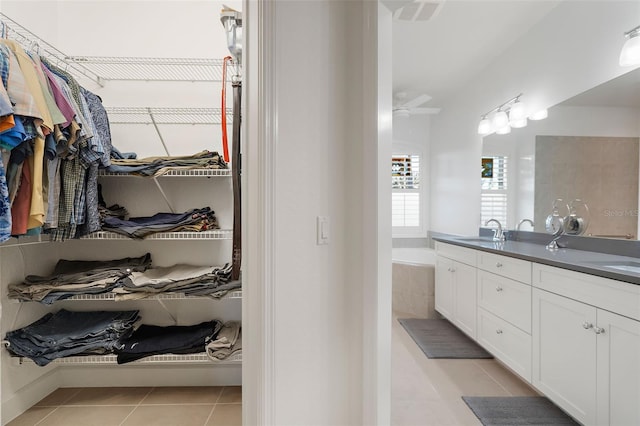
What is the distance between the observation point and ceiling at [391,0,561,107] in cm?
254

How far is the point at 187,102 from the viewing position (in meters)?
2.15

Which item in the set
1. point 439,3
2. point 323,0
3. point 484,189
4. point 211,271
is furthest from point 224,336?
point 484,189

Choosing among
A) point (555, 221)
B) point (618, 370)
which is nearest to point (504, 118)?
point (555, 221)

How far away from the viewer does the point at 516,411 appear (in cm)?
182

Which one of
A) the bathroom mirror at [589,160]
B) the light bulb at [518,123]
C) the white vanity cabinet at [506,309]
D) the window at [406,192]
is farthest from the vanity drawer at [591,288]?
the window at [406,192]

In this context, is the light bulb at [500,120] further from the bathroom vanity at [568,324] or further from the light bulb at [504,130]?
the bathroom vanity at [568,324]

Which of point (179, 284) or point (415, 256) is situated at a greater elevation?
point (179, 284)

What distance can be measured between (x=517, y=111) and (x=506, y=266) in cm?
164

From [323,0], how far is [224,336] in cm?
179

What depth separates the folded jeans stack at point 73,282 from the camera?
1736mm

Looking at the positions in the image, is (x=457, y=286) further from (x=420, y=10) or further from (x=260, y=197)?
(x=260, y=197)

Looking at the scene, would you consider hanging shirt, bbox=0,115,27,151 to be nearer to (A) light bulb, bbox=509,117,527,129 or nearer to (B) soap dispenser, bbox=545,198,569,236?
(B) soap dispenser, bbox=545,198,569,236

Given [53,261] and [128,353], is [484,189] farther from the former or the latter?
[53,261]

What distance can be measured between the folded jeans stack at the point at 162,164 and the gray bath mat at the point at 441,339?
218 cm
